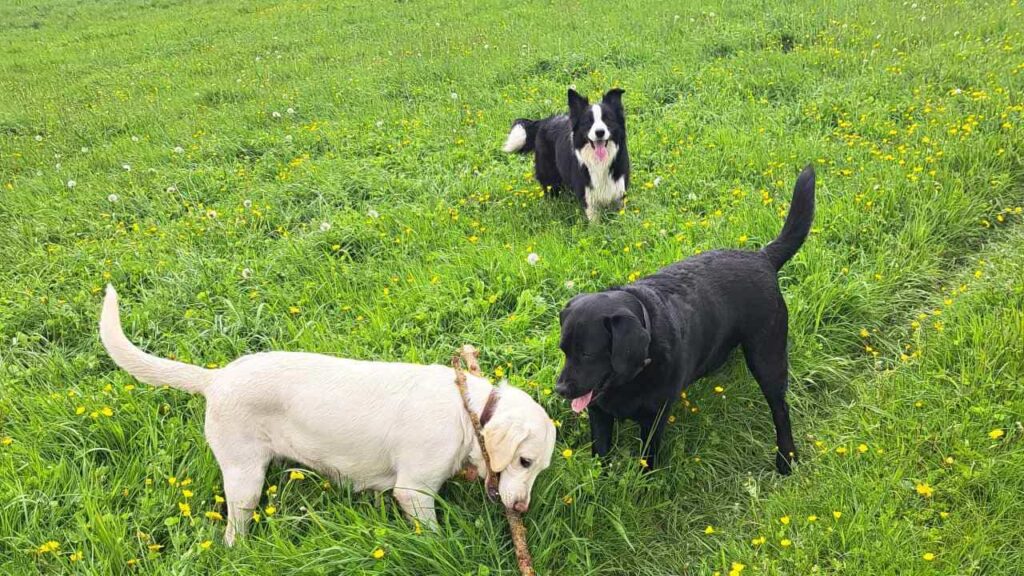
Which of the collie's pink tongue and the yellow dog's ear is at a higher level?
the yellow dog's ear

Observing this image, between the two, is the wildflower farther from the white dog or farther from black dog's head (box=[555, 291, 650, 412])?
black dog's head (box=[555, 291, 650, 412])

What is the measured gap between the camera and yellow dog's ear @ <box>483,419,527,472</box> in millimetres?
2213

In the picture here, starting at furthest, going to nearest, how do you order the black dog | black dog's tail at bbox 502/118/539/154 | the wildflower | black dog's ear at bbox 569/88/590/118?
black dog's tail at bbox 502/118/539/154 → black dog's ear at bbox 569/88/590/118 → the black dog → the wildflower

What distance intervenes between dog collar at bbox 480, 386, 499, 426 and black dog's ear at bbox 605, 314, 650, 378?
0.48m

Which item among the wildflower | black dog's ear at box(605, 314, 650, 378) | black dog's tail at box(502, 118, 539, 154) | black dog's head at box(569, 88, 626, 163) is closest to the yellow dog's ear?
black dog's ear at box(605, 314, 650, 378)

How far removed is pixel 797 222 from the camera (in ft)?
9.81

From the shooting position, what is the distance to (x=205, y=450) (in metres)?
2.64

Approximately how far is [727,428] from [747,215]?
175cm

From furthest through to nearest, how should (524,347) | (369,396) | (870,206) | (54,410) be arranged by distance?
(870,206), (524,347), (54,410), (369,396)

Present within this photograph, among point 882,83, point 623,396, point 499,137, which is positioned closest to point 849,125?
point 882,83

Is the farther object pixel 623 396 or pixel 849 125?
pixel 849 125

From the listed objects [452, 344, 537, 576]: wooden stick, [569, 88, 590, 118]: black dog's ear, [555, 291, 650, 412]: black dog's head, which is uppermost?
[569, 88, 590, 118]: black dog's ear

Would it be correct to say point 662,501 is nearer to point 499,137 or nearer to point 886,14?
point 499,137

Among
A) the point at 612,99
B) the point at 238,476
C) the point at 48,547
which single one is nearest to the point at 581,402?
the point at 238,476
